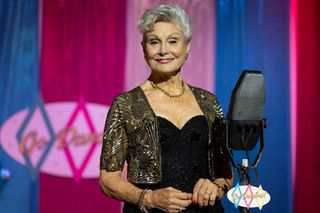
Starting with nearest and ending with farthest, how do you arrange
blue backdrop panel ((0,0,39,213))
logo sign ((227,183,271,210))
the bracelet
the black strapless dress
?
logo sign ((227,183,271,210)) < the bracelet < the black strapless dress < blue backdrop panel ((0,0,39,213))

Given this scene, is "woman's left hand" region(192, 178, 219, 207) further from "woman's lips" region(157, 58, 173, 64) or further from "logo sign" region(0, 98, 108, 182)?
"logo sign" region(0, 98, 108, 182)

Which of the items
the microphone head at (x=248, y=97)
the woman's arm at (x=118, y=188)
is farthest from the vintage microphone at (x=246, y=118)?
the woman's arm at (x=118, y=188)

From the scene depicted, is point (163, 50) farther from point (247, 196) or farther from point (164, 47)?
point (247, 196)

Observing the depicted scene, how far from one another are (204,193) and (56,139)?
2094 mm

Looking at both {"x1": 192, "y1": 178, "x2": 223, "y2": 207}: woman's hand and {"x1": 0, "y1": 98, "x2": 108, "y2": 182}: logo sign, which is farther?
{"x1": 0, "y1": 98, "x2": 108, "y2": 182}: logo sign

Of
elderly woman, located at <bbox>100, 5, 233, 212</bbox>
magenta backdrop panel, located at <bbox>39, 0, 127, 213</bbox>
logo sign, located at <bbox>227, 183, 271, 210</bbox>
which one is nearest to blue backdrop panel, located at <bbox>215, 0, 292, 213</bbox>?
magenta backdrop panel, located at <bbox>39, 0, 127, 213</bbox>

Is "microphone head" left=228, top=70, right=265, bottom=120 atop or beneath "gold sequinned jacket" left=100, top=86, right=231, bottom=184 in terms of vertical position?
atop

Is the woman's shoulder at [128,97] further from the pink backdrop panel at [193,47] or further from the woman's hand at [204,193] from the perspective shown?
the pink backdrop panel at [193,47]

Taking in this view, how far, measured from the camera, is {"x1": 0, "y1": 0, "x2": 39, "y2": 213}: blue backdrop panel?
9.91 ft

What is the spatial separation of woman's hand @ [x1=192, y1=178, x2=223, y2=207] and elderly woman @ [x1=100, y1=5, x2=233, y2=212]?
5 cm

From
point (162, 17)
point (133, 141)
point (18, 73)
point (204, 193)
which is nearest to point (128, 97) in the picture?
point (133, 141)

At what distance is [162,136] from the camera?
47.0 inches

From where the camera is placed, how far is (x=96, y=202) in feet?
9.95

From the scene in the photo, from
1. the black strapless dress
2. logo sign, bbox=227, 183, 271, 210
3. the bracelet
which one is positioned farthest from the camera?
the black strapless dress
